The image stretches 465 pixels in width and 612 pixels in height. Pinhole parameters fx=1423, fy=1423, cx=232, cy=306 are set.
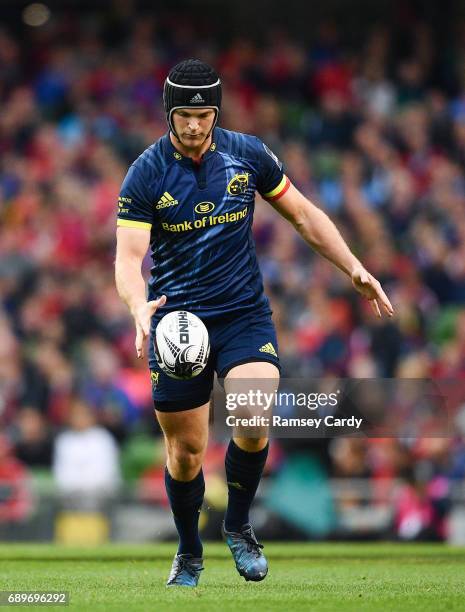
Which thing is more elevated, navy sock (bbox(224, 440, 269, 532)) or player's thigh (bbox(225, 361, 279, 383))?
player's thigh (bbox(225, 361, 279, 383))

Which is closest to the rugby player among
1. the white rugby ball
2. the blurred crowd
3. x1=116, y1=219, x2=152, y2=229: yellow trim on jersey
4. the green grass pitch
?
x1=116, y1=219, x2=152, y2=229: yellow trim on jersey

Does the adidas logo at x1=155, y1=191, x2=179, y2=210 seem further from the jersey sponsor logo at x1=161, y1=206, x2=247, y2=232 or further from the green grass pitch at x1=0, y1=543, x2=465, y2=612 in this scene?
the green grass pitch at x1=0, y1=543, x2=465, y2=612

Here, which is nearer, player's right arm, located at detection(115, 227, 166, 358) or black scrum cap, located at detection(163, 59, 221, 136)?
player's right arm, located at detection(115, 227, 166, 358)

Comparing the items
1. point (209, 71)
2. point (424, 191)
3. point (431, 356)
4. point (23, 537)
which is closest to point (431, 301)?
point (431, 356)

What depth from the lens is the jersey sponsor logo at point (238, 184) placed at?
7.57 meters

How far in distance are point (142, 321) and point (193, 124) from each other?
50.6 inches

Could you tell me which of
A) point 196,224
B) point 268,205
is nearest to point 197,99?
point 196,224

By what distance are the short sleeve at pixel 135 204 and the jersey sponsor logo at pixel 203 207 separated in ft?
0.82

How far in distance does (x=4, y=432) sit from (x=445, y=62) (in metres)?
9.58

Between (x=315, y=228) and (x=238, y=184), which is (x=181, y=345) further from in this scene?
(x=315, y=228)

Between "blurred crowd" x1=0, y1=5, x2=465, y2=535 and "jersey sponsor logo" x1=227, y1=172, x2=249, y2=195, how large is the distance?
19.2 feet

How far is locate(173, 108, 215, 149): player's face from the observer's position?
7367mm

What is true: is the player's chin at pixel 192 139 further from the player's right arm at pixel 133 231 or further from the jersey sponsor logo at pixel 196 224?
the jersey sponsor logo at pixel 196 224

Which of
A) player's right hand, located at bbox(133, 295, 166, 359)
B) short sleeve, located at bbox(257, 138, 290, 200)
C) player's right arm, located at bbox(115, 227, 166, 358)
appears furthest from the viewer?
short sleeve, located at bbox(257, 138, 290, 200)
